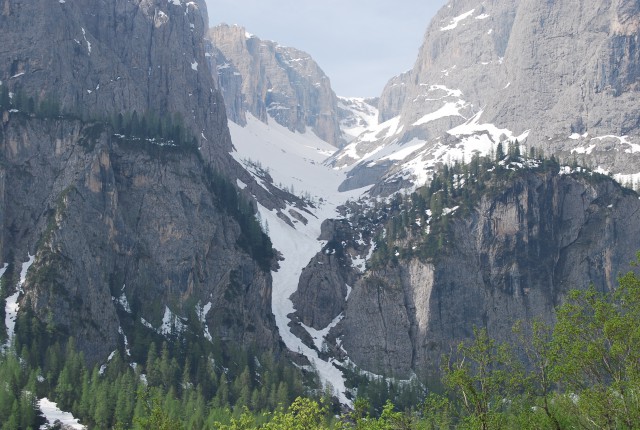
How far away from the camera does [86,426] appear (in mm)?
134500

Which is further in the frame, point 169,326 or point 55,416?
point 169,326

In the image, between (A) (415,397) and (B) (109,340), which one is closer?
(B) (109,340)

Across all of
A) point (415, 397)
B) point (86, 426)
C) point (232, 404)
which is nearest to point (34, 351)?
point (86, 426)

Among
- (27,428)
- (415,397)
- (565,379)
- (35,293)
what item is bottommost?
(415,397)

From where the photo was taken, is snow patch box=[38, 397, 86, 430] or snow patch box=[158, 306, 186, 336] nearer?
snow patch box=[38, 397, 86, 430]

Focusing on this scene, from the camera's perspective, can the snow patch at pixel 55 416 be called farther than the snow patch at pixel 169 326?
No

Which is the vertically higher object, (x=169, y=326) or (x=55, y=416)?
(x=169, y=326)

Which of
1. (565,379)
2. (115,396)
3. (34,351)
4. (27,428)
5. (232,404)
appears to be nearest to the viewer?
(565,379)

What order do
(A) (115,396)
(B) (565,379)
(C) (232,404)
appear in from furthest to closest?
1. (C) (232,404)
2. (A) (115,396)
3. (B) (565,379)

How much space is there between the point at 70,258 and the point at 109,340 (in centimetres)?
2438

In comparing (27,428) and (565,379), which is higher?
(565,379)

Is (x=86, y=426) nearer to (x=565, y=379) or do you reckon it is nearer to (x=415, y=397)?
(x=415, y=397)

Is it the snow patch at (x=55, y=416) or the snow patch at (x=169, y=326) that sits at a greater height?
the snow patch at (x=169, y=326)

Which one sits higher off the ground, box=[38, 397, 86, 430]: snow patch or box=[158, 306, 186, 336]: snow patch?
box=[158, 306, 186, 336]: snow patch
